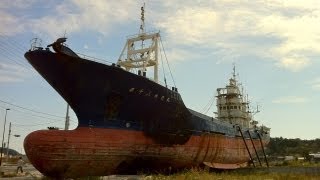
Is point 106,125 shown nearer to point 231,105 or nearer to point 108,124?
point 108,124

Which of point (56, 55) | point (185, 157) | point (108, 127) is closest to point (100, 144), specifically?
point (108, 127)

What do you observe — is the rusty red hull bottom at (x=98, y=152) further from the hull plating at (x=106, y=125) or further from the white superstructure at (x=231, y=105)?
the white superstructure at (x=231, y=105)

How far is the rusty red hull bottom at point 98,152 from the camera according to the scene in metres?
15.8

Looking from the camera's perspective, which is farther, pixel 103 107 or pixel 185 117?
pixel 185 117

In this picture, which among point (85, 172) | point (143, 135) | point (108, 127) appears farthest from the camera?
point (143, 135)

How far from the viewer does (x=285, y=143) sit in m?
123

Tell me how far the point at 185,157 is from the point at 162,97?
4.05 meters

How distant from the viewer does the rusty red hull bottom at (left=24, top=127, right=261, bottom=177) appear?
15781mm

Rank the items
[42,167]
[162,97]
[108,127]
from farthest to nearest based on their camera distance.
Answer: [162,97] < [108,127] < [42,167]

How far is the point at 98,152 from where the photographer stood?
1700 cm

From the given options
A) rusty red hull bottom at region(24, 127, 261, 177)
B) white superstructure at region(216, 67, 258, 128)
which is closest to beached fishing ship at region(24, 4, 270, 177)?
rusty red hull bottom at region(24, 127, 261, 177)

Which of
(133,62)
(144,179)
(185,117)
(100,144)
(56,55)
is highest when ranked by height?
(133,62)

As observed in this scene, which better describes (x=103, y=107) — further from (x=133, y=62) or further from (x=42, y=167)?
(x=133, y=62)

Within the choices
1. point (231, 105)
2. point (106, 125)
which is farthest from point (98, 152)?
point (231, 105)
